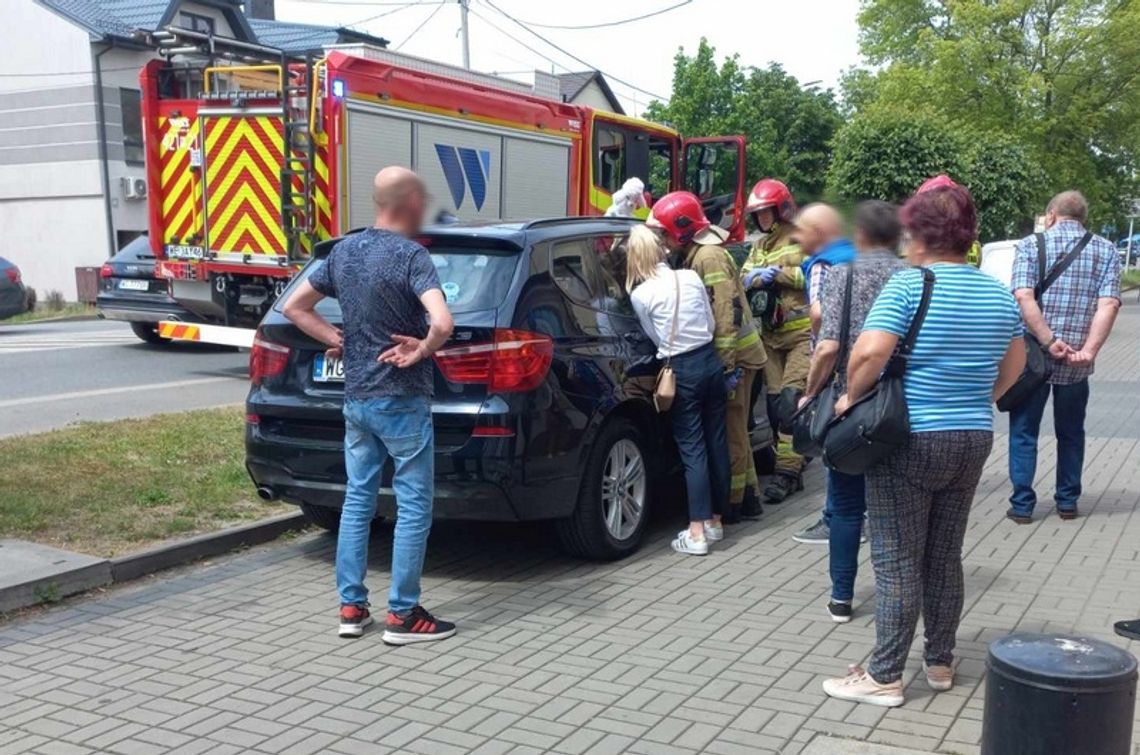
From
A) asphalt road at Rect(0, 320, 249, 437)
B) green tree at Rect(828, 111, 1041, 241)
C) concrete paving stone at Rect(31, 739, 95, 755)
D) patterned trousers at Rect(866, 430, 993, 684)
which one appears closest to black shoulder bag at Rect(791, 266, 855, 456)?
patterned trousers at Rect(866, 430, 993, 684)

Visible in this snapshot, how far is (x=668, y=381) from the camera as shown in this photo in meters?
6.00

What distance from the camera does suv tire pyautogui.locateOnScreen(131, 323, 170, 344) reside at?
15.8m

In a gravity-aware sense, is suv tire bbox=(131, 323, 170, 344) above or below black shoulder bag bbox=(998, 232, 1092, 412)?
below

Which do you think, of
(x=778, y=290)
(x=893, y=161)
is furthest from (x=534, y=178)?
(x=893, y=161)

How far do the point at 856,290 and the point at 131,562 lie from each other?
367 centimetres

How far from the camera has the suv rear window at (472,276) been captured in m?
5.40

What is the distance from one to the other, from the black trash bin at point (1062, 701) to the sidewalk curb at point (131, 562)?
13.5 ft

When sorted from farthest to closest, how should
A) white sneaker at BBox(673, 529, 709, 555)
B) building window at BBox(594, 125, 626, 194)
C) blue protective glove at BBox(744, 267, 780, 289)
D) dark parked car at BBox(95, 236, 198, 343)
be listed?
building window at BBox(594, 125, 626, 194) < dark parked car at BBox(95, 236, 198, 343) < blue protective glove at BBox(744, 267, 780, 289) < white sneaker at BBox(673, 529, 709, 555)

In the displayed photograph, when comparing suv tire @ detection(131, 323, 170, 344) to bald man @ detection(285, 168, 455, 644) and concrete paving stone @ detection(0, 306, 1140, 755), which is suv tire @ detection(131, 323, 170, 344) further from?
bald man @ detection(285, 168, 455, 644)

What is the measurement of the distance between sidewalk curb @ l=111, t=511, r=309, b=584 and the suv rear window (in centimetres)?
131

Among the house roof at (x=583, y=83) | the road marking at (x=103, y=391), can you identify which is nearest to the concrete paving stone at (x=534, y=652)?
the road marking at (x=103, y=391)

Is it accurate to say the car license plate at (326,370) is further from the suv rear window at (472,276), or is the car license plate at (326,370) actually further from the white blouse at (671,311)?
the white blouse at (671,311)

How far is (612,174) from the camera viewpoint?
15047 mm

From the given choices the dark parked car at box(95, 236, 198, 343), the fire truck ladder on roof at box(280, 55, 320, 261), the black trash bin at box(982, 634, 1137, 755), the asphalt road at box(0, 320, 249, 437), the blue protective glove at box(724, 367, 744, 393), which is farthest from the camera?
the dark parked car at box(95, 236, 198, 343)
